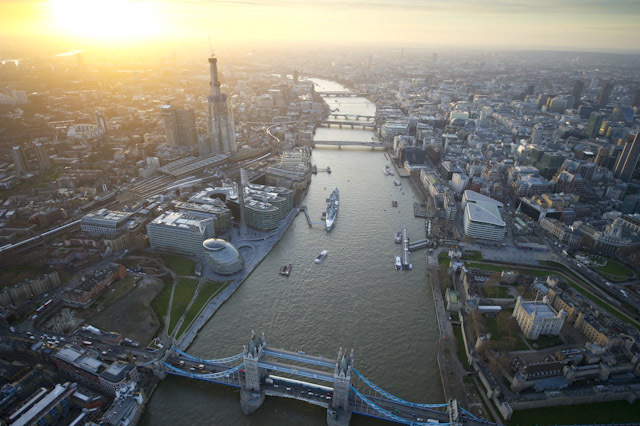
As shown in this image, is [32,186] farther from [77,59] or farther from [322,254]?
[77,59]

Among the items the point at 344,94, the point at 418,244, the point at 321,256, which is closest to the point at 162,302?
the point at 321,256

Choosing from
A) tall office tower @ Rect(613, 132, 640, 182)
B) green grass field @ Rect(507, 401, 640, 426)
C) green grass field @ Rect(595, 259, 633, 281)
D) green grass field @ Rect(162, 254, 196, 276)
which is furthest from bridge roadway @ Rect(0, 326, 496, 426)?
tall office tower @ Rect(613, 132, 640, 182)

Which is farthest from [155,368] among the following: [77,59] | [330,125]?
[77,59]

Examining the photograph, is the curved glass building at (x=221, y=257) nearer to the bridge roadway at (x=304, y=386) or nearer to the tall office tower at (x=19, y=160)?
the bridge roadway at (x=304, y=386)

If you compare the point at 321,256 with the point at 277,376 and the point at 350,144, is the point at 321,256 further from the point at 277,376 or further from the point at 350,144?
the point at 350,144

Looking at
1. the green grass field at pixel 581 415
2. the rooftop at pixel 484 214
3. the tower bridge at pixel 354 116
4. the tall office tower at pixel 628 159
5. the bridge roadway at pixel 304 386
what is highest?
the tall office tower at pixel 628 159

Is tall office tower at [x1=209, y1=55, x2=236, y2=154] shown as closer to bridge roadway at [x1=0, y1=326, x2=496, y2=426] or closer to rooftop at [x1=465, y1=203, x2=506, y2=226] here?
rooftop at [x1=465, y1=203, x2=506, y2=226]

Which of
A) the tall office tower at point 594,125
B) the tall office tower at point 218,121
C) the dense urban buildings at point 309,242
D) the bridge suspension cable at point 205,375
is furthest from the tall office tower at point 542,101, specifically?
the bridge suspension cable at point 205,375
